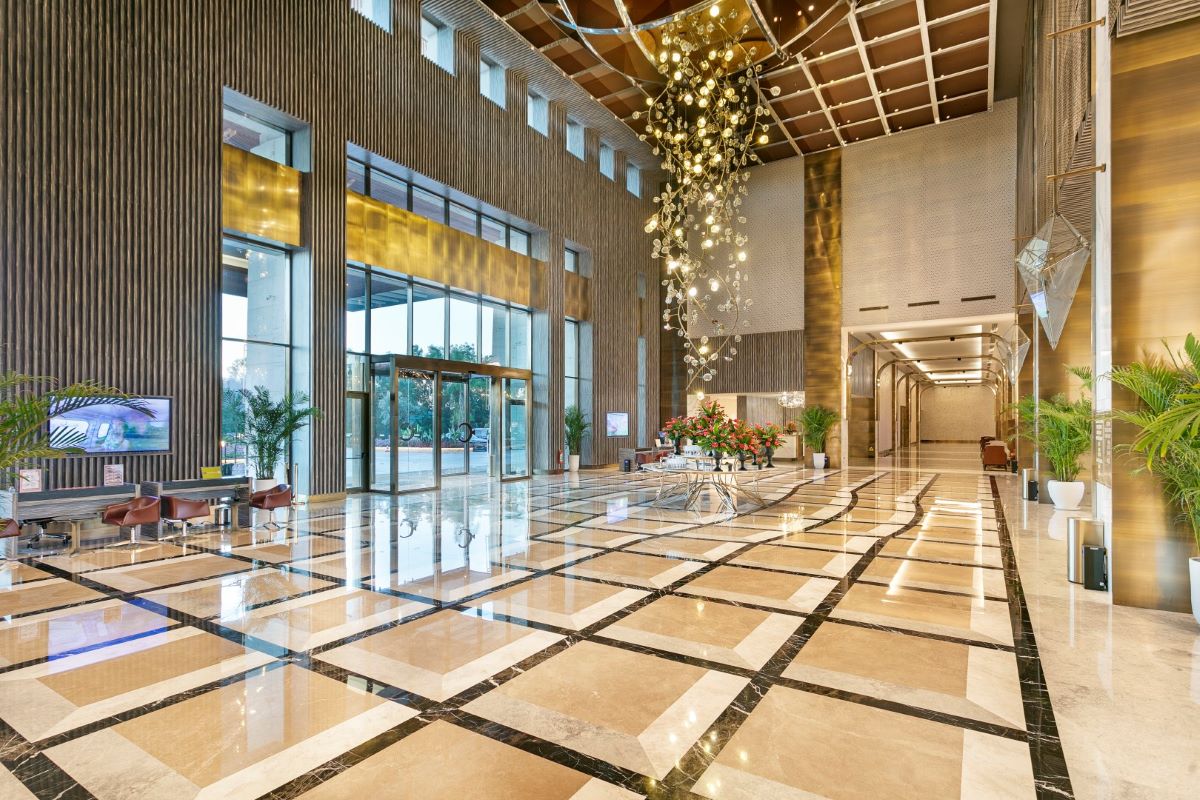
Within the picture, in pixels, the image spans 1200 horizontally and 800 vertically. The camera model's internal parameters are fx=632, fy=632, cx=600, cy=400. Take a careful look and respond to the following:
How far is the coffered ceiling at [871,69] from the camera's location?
39.7ft

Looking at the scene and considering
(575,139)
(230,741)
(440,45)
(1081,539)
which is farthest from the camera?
(575,139)

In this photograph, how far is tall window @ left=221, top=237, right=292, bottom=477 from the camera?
916 cm

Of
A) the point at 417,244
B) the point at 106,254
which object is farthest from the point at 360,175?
the point at 106,254

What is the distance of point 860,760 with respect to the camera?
7.38ft

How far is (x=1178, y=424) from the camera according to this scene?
3.34m

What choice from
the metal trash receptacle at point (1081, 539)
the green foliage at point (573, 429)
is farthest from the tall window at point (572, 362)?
the metal trash receptacle at point (1081, 539)

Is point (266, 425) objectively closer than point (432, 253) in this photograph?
Yes

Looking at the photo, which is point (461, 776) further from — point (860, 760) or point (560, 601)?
point (560, 601)

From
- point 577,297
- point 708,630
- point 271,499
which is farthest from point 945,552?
point 577,297

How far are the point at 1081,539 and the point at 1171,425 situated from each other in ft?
5.21

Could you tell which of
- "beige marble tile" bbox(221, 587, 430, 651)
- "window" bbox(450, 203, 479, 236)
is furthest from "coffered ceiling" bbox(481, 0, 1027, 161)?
"beige marble tile" bbox(221, 587, 430, 651)

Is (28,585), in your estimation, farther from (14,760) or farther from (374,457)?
(374,457)

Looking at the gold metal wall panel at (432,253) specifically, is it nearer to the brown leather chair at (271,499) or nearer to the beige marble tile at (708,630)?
the brown leather chair at (271,499)

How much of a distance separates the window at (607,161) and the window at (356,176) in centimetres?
793
